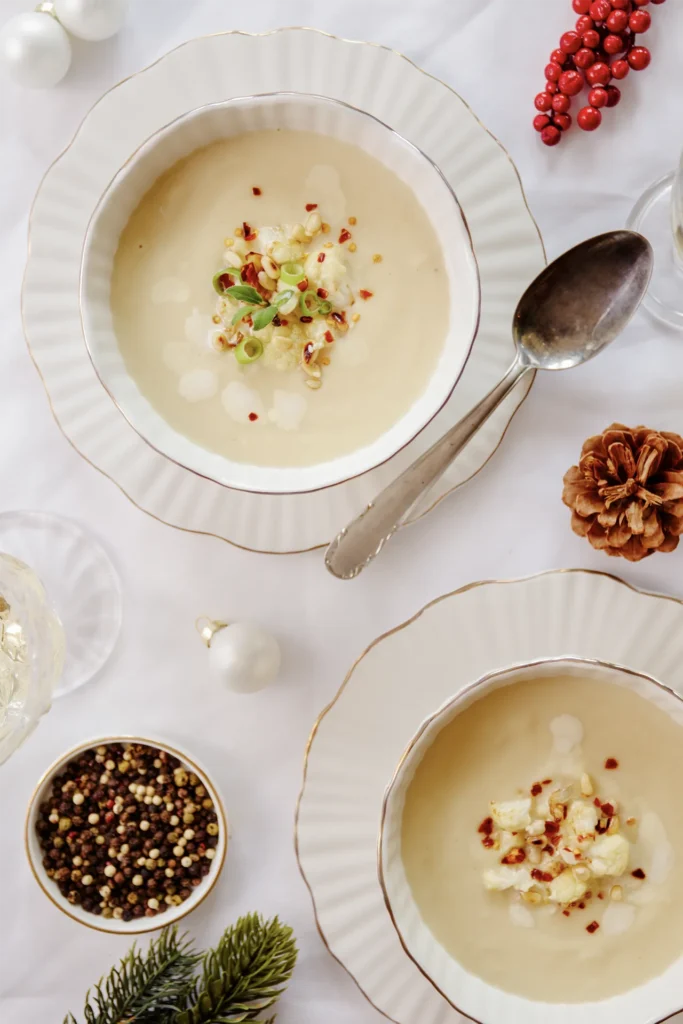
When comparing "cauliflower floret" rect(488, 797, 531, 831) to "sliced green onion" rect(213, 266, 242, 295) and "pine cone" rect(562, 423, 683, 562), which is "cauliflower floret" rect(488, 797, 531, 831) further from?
"sliced green onion" rect(213, 266, 242, 295)

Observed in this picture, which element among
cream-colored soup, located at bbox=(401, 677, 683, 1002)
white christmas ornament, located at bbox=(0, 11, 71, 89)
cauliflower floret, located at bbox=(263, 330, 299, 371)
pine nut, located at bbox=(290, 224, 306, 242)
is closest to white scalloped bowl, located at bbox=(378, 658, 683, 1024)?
cream-colored soup, located at bbox=(401, 677, 683, 1002)

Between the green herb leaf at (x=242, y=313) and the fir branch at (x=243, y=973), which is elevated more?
the green herb leaf at (x=242, y=313)

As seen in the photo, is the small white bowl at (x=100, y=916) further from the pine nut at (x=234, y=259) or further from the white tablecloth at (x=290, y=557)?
the pine nut at (x=234, y=259)

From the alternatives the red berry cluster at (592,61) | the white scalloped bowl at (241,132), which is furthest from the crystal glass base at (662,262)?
the white scalloped bowl at (241,132)

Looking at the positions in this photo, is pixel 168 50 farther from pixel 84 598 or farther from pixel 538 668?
pixel 538 668

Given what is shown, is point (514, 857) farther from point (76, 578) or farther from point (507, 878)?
point (76, 578)
